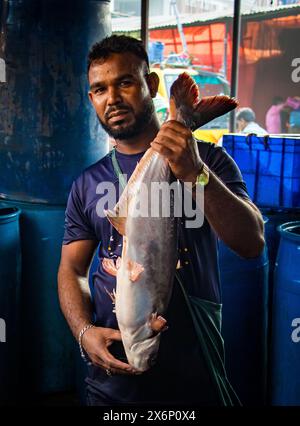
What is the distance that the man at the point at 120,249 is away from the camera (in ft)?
5.37

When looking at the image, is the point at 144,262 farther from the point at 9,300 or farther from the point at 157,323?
the point at 9,300

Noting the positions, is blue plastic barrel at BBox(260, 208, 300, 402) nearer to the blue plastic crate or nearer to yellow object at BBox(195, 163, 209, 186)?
the blue plastic crate

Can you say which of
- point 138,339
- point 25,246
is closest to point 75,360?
point 25,246

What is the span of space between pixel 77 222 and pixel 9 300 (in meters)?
1.14

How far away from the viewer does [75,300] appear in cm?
182

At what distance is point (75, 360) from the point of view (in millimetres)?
3061

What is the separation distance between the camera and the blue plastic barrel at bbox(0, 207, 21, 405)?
2.70 meters

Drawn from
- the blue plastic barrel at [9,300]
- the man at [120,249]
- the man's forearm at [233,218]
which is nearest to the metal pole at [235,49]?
the blue plastic barrel at [9,300]

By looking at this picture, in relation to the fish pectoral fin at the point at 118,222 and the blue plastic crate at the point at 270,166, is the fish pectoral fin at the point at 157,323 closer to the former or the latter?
the fish pectoral fin at the point at 118,222

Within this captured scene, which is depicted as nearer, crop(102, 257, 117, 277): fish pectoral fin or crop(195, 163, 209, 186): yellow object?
crop(195, 163, 209, 186): yellow object

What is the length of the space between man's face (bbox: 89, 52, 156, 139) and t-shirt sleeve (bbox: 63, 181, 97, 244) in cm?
28

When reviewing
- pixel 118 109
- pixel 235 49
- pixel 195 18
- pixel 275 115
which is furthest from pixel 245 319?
pixel 195 18

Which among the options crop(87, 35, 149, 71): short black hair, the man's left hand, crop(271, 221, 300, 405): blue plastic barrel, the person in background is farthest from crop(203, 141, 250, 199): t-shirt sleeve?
the person in background

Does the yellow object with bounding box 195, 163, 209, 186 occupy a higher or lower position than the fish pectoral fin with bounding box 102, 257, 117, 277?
higher
